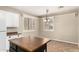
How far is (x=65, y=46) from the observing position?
6.05ft

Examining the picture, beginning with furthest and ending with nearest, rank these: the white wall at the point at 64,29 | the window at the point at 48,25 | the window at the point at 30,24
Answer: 1. the white wall at the point at 64,29
2. the window at the point at 48,25
3. the window at the point at 30,24

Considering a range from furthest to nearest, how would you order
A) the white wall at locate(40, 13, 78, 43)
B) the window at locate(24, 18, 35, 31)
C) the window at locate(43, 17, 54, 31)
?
the white wall at locate(40, 13, 78, 43) → the window at locate(43, 17, 54, 31) → the window at locate(24, 18, 35, 31)

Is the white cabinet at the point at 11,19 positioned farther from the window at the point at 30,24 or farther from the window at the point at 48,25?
the window at the point at 48,25

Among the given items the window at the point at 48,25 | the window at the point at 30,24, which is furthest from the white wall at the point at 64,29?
the window at the point at 30,24

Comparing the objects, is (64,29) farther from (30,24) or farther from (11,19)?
(11,19)

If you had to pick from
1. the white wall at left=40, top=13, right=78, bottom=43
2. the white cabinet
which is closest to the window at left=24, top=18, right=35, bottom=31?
the white wall at left=40, top=13, right=78, bottom=43

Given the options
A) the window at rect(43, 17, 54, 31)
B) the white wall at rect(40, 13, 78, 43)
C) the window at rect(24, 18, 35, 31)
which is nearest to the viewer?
the window at rect(24, 18, 35, 31)

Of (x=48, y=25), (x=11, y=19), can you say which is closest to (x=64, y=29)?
(x=48, y=25)

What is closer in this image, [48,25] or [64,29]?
[48,25]

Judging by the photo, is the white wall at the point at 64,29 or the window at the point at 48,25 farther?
the white wall at the point at 64,29

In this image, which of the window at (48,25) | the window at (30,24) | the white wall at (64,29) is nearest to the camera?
the window at (30,24)

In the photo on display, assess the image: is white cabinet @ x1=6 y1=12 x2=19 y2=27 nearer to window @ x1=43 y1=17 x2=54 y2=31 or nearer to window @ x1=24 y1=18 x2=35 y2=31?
window @ x1=24 y1=18 x2=35 y2=31
